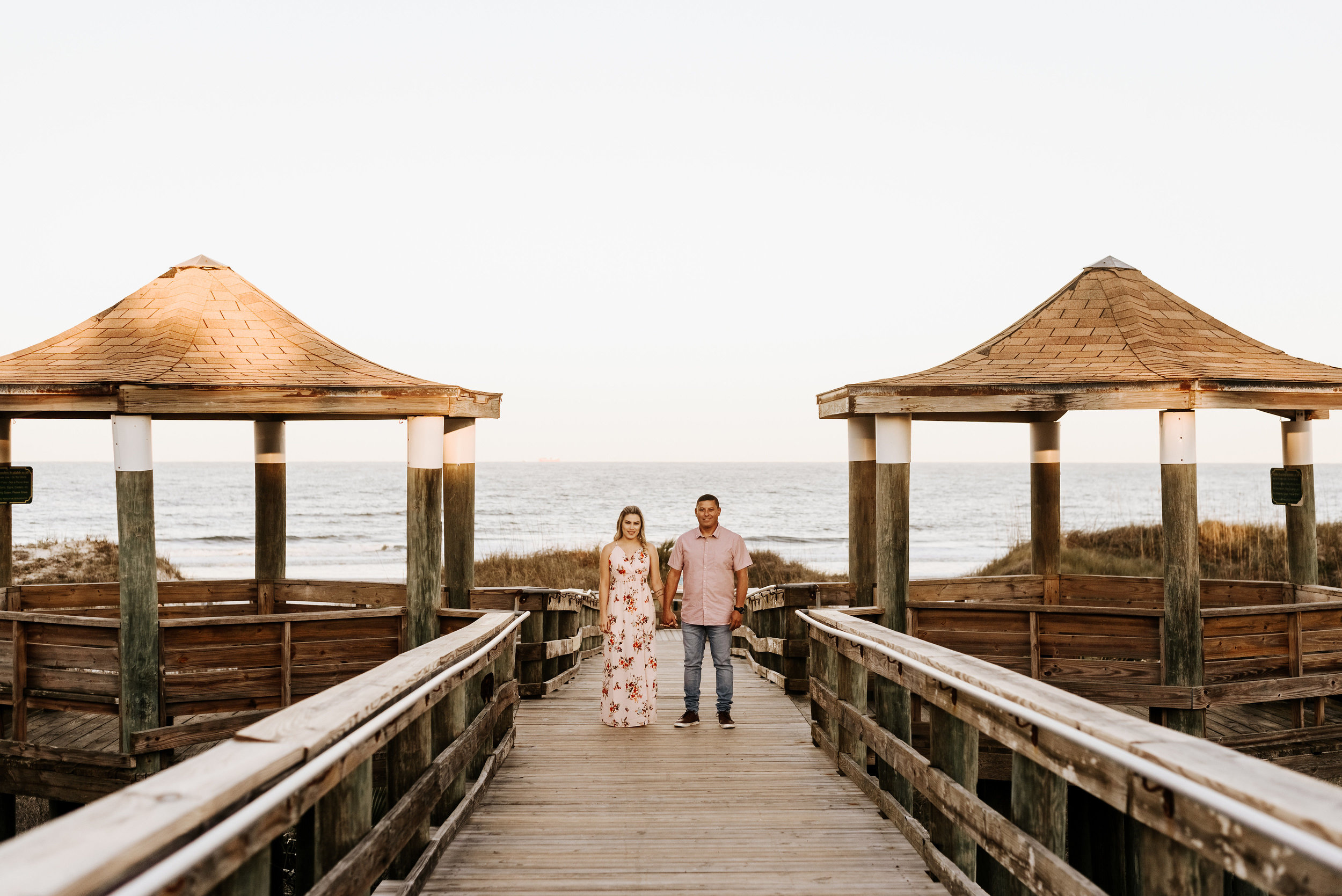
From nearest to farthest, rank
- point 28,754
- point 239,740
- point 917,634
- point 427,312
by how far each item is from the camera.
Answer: point 239,740 → point 28,754 → point 917,634 → point 427,312

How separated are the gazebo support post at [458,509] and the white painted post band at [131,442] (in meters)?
2.07

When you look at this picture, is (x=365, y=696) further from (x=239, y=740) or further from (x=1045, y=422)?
(x=1045, y=422)

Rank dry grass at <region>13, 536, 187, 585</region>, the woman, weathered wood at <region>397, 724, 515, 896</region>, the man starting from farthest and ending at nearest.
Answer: dry grass at <region>13, 536, 187, 585</region>
the woman
the man
weathered wood at <region>397, 724, 515, 896</region>

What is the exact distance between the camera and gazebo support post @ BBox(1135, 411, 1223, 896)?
6.91 m

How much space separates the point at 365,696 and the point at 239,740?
656 millimetres

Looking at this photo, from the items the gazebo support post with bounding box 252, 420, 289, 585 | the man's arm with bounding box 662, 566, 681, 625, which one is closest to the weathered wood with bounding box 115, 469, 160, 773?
the gazebo support post with bounding box 252, 420, 289, 585

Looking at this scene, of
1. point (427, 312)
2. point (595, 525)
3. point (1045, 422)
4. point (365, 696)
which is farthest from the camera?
point (595, 525)

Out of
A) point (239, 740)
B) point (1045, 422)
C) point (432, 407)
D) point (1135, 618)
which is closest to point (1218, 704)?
point (1135, 618)

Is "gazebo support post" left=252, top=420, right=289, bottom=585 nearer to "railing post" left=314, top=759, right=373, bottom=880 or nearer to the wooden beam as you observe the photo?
"railing post" left=314, top=759, right=373, bottom=880

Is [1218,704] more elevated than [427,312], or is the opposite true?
[427,312]

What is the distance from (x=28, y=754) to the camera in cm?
666

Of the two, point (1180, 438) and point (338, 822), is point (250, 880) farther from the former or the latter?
point (1180, 438)

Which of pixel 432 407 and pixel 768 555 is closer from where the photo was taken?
pixel 432 407

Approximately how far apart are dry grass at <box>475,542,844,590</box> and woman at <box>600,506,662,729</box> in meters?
12.6
